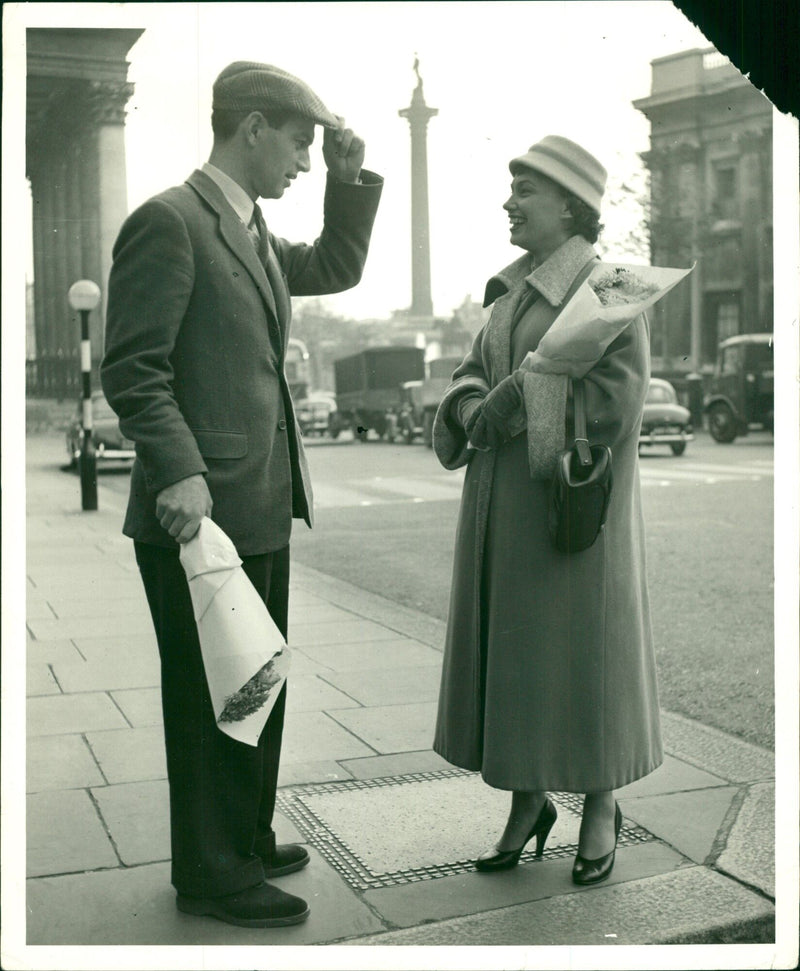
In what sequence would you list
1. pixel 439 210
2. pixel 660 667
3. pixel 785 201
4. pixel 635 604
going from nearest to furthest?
1. pixel 785 201
2. pixel 635 604
3. pixel 439 210
4. pixel 660 667

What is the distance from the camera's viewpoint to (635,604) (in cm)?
322

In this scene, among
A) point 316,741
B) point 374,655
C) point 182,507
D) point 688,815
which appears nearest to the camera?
point 182,507

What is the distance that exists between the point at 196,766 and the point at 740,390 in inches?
899

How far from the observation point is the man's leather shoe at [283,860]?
3215mm

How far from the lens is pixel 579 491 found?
2979 millimetres

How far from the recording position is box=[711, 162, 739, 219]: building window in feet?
71.5

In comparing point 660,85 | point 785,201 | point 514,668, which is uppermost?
point 660,85

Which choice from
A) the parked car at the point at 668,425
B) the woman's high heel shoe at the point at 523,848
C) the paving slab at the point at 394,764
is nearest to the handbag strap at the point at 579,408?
the woman's high heel shoe at the point at 523,848

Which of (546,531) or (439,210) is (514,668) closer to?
(546,531)

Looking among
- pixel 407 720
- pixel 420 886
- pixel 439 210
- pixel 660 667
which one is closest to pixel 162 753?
pixel 407 720

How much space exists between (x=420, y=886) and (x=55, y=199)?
2117mm

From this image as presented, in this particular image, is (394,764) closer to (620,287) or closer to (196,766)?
(196,766)

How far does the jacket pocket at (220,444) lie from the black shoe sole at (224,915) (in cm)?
110

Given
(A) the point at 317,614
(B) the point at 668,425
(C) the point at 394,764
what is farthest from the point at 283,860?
(B) the point at 668,425
